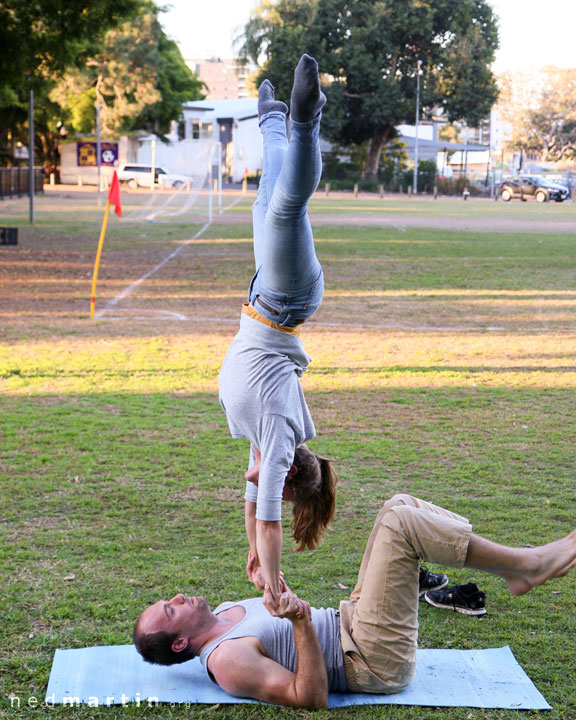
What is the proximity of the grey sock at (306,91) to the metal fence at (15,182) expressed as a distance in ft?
137

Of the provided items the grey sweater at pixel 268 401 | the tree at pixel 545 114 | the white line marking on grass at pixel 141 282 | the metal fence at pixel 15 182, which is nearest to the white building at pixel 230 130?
the metal fence at pixel 15 182

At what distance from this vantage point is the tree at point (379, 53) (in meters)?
59.6

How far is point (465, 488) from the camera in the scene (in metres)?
5.70

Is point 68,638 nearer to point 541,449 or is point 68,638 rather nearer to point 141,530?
point 141,530

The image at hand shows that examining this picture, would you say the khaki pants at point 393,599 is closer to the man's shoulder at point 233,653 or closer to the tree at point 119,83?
the man's shoulder at point 233,653

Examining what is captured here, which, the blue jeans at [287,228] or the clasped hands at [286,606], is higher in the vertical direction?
the blue jeans at [287,228]

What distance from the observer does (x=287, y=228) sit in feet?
9.50

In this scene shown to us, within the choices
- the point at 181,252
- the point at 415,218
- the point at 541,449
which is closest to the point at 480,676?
the point at 541,449

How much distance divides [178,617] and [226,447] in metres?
3.25

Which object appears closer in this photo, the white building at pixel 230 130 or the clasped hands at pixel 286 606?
the clasped hands at pixel 286 606

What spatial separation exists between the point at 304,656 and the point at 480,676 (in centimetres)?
81

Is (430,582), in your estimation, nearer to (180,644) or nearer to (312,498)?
(312,498)

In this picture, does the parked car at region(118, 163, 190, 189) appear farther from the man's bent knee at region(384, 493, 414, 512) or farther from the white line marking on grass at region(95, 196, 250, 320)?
the man's bent knee at region(384, 493, 414, 512)

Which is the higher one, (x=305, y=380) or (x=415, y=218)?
(x=415, y=218)
